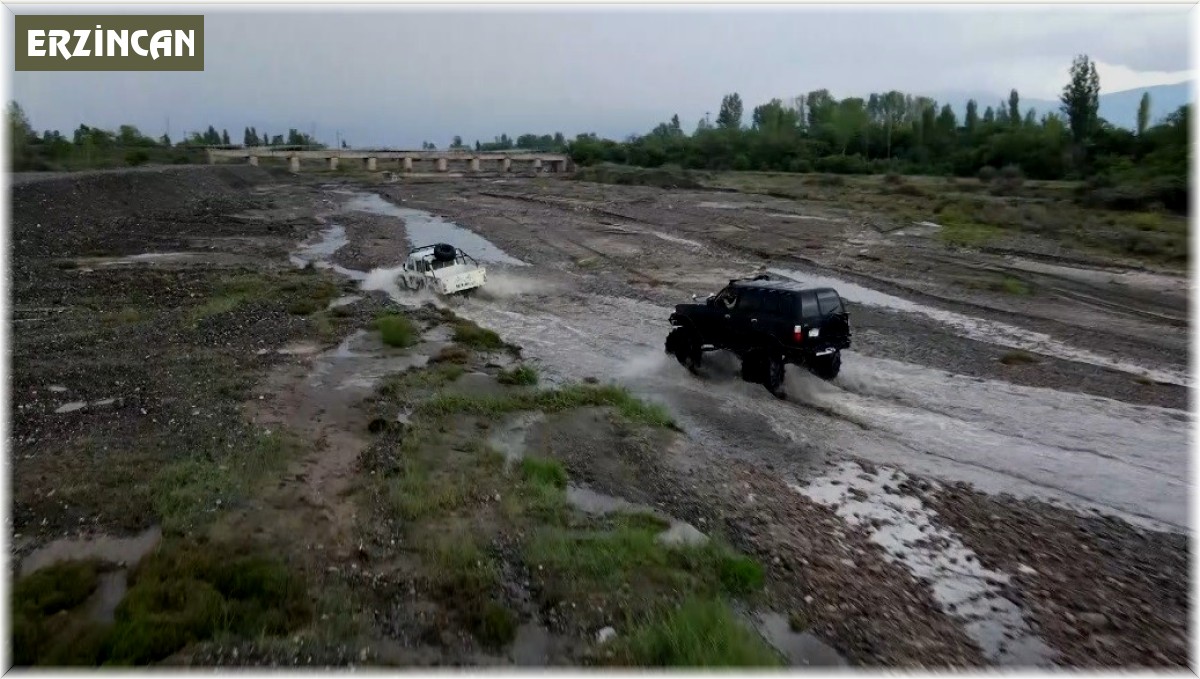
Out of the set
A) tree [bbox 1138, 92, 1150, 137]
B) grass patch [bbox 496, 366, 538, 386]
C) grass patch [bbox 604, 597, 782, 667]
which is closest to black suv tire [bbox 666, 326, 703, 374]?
grass patch [bbox 496, 366, 538, 386]

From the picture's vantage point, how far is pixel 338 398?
16.7 meters

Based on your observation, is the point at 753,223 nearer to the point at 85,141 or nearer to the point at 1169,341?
the point at 1169,341

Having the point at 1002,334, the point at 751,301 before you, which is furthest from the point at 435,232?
the point at 751,301

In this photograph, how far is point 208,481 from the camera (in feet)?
38.1

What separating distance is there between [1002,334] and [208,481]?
18.7 m

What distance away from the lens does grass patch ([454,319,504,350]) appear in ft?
71.1

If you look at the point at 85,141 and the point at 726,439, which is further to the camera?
the point at 85,141

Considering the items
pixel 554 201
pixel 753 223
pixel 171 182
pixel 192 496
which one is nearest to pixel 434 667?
pixel 192 496

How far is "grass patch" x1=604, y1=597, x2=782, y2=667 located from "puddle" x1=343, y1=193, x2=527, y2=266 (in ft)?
100

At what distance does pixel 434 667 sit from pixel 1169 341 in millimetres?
20246

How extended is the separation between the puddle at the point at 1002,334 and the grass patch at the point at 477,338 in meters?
7.70

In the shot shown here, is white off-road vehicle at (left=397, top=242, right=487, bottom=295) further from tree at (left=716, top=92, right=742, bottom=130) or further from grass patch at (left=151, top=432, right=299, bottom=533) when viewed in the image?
tree at (left=716, top=92, right=742, bottom=130)

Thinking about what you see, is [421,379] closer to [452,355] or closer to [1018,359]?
[452,355]

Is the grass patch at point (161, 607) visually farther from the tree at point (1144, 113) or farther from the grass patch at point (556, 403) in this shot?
the tree at point (1144, 113)
